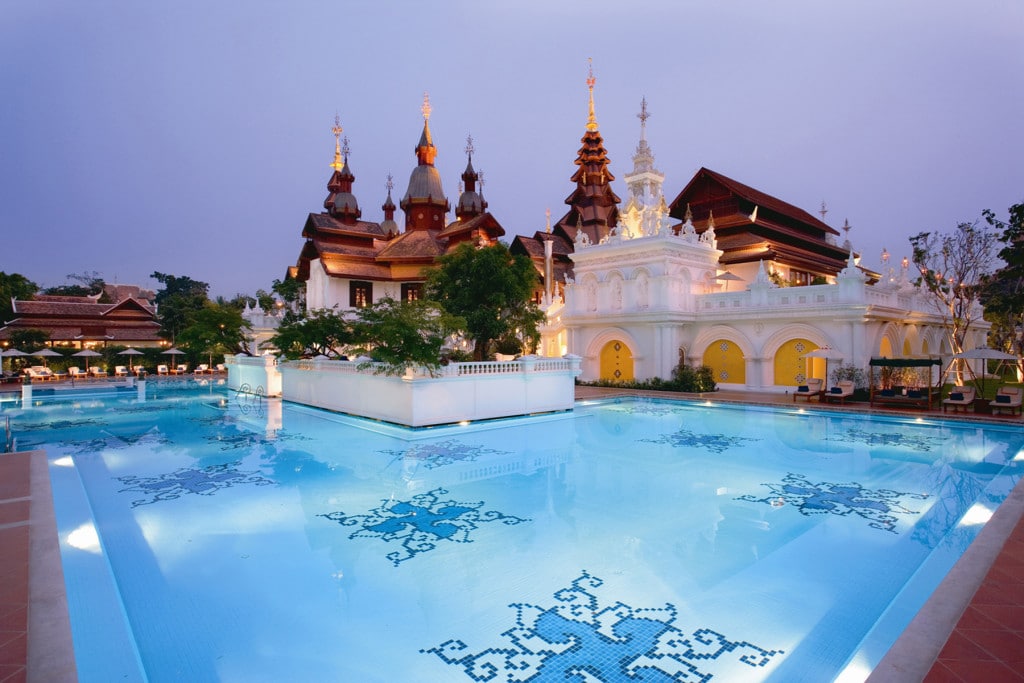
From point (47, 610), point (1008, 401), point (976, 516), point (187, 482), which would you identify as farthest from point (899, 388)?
point (47, 610)

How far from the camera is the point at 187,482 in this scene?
783 centimetres

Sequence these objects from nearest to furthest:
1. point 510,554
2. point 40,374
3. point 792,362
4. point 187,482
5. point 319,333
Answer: point 510,554 → point 187,482 → point 319,333 → point 792,362 → point 40,374

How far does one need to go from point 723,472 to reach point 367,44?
97239 mm

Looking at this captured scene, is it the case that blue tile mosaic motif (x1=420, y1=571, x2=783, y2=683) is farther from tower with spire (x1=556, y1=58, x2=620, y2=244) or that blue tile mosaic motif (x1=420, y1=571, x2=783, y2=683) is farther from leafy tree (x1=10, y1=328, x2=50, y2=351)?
leafy tree (x1=10, y1=328, x2=50, y2=351)

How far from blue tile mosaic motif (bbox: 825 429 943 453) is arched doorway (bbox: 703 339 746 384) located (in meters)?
7.19

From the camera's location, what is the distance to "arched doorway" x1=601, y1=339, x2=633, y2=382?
2062cm

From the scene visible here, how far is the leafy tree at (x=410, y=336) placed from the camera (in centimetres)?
1134

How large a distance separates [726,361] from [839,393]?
14.7 feet

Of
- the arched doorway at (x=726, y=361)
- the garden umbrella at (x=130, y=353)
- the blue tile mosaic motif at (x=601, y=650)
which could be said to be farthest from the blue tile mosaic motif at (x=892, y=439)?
the garden umbrella at (x=130, y=353)

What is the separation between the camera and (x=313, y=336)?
51.7ft

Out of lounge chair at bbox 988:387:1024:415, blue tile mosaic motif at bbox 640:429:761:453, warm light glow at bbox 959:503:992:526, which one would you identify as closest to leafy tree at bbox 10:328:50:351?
blue tile mosaic motif at bbox 640:429:761:453

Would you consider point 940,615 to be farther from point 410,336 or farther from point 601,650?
point 410,336

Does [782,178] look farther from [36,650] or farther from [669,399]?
[36,650]

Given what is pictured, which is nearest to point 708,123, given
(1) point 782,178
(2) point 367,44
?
(1) point 782,178
